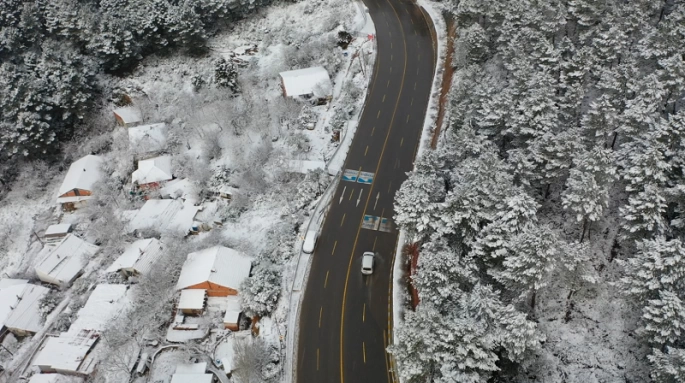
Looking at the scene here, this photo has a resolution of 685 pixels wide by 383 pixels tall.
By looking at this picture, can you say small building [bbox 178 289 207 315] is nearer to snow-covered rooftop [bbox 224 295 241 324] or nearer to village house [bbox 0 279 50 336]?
snow-covered rooftop [bbox 224 295 241 324]

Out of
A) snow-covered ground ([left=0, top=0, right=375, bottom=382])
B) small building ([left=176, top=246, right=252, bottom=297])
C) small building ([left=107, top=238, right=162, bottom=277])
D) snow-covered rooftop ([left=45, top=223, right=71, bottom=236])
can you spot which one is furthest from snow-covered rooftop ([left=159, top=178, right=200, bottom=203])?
small building ([left=176, top=246, right=252, bottom=297])

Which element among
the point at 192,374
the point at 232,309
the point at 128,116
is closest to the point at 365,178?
the point at 232,309

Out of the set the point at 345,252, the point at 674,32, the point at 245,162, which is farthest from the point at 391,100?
the point at 674,32

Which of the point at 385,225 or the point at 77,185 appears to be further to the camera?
the point at 77,185

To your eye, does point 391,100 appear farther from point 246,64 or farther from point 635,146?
point 635,146

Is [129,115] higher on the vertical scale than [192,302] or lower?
higher

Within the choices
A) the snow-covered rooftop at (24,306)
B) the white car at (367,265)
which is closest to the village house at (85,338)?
the snow-covered rooftop at (24,306)

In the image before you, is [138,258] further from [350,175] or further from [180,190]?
[350,175]
